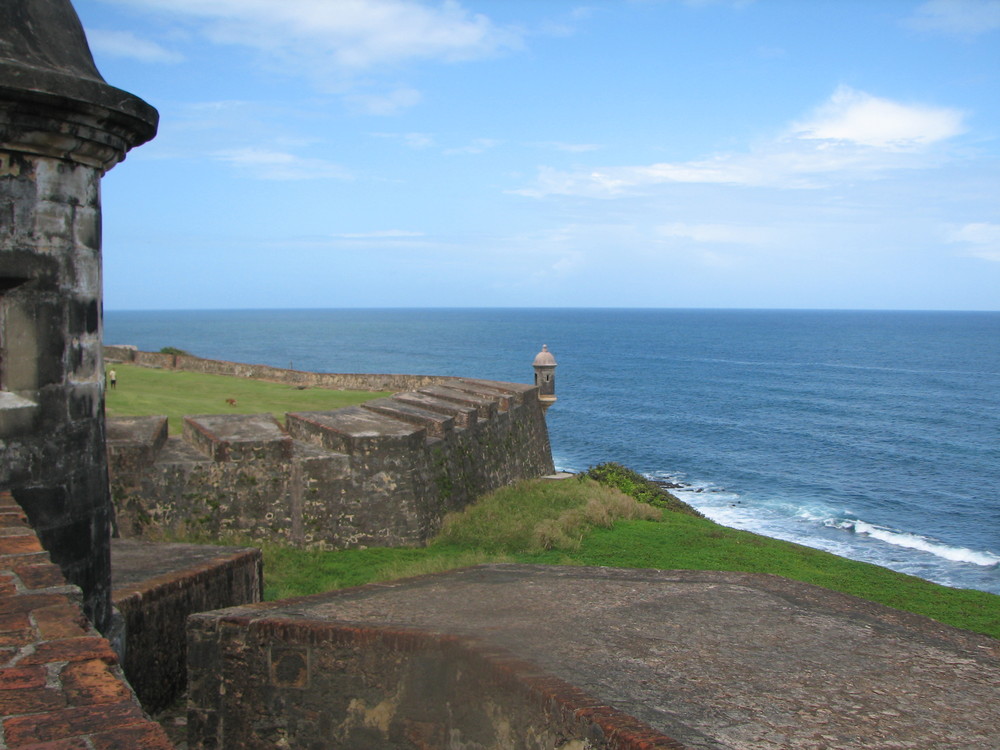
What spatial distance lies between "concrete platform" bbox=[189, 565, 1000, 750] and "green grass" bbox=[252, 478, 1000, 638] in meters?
2.37

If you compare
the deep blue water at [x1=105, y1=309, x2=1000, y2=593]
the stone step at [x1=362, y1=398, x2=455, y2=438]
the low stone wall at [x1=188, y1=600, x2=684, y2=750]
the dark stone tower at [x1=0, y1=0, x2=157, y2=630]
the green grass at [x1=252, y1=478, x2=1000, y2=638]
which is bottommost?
the deep blue water at [x1=105, y1=309, x2=1000, y2=593]

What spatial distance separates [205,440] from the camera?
→ 1185 cm

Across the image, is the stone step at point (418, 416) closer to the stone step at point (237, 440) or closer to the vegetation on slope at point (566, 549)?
the vegetation on slope at point (566, 549)

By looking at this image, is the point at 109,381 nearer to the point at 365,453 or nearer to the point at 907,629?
the point at 365,453

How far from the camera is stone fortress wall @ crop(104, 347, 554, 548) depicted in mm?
11172

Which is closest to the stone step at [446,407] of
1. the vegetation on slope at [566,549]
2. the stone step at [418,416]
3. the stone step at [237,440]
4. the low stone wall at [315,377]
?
the stone step at [418,416]

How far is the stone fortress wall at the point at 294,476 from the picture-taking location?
36.7 ft

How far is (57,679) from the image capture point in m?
2.63

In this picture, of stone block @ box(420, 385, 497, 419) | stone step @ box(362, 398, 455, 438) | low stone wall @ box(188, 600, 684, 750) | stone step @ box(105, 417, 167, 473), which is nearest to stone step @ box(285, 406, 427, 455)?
stone step @ box(362, 398, 455, 438)

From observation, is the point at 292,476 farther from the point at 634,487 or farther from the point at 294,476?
the point at 634,487

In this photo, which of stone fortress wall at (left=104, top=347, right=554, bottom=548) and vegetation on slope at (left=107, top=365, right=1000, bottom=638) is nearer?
vegetation on slope at (left=107, top=365, right=1000, bottom=638)

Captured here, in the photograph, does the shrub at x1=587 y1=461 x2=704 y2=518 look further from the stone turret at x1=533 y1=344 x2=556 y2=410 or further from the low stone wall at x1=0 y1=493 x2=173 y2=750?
the low stone wall at x1=0 y1=493 x2=173 y2=750

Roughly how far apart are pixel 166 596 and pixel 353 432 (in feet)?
17.8

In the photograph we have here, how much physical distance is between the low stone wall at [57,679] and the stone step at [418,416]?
10.1 m
